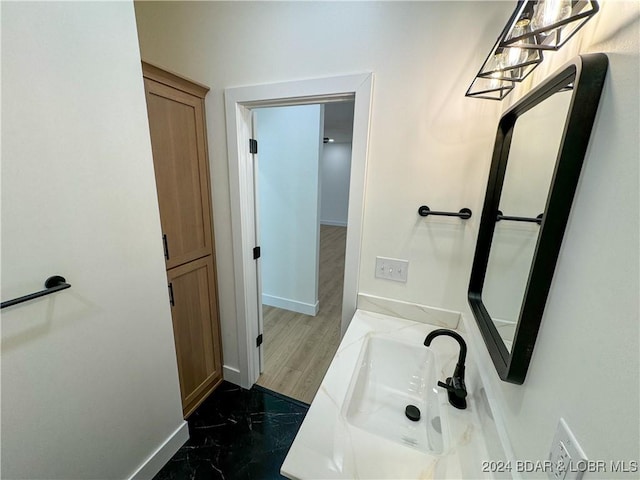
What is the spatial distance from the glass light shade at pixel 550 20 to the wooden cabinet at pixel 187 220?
1.46 m

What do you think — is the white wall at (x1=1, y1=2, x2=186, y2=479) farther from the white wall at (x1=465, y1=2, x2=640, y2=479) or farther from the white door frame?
the white wall at (x1=465, y1=2, x2=640, y2=479)

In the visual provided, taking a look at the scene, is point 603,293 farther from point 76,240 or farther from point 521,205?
point 76,240

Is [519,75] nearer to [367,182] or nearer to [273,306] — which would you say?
[367,182]

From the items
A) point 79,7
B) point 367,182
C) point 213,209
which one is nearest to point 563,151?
point 367,182

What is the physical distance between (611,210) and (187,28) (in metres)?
2.09

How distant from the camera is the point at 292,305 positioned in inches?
123

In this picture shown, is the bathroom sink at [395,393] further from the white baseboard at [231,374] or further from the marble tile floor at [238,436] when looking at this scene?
the white baseboard at [231,374]

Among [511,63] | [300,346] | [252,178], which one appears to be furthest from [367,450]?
[300,346]

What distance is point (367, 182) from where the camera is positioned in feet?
4.54

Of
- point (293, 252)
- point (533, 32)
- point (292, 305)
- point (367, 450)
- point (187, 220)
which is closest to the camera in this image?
point (533, 32)

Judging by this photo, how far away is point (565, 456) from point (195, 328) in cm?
183

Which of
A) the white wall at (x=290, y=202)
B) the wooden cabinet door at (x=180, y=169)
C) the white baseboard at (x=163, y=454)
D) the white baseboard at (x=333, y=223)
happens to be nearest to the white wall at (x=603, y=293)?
the wooden cabinet door at (x=180, y=169)

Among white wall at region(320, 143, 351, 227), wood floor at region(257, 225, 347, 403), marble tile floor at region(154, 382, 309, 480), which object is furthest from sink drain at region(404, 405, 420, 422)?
white wall at region(320, 143, 351, 227)

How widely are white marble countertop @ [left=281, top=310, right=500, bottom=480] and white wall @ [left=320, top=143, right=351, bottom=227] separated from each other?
7.12 m
